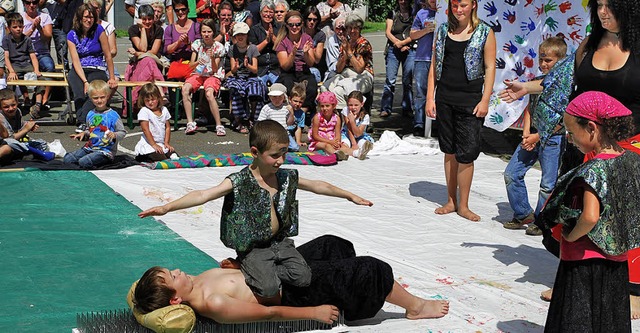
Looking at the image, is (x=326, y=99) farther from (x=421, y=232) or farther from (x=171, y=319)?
(x=171, y=319)

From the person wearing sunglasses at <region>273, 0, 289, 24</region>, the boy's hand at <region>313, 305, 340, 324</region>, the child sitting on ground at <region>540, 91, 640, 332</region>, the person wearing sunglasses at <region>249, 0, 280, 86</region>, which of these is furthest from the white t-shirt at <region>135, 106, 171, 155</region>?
the child sitting on ground at <region>540, 91, 640, 332</region>

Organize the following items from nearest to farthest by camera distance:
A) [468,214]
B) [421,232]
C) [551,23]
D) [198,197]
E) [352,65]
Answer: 1. [198,197]
2. [421,232]
3. [468,214]
4. [551,23]
5. [352,65]

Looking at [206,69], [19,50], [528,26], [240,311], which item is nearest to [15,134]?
[206,69]

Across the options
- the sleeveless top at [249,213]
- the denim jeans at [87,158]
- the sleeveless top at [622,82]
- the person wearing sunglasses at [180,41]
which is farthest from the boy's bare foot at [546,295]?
the person wearing sunglasses at [180,41]

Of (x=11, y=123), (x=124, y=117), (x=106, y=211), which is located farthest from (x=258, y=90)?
(x=106, y=211)

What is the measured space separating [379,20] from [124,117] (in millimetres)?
15187

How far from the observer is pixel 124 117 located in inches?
429

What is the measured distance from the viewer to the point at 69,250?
5.67 metres

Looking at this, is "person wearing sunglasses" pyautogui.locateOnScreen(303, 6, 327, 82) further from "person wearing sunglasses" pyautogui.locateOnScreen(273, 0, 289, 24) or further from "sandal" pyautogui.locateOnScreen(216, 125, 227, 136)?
"sandal" pyautogui.locateOnScreen(216, 125, 227, 136)

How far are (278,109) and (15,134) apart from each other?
2.62m

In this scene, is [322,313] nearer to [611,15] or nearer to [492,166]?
[611,15]

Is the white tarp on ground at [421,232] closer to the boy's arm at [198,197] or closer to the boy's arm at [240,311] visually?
the boy's arm at [240,311]

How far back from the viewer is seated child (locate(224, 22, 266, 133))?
10.3m

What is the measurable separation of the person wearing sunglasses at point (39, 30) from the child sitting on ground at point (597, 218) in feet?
27.8
